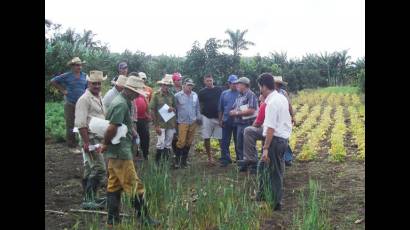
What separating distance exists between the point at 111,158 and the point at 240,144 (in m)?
4.23

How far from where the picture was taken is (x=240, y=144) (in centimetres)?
953

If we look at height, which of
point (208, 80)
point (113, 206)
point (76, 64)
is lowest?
point (113, 206)

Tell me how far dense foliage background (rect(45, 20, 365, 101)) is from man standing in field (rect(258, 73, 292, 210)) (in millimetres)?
8889

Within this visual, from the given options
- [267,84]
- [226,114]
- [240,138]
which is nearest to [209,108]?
[226,114]

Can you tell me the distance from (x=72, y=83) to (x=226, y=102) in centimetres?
285

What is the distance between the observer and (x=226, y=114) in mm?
9539

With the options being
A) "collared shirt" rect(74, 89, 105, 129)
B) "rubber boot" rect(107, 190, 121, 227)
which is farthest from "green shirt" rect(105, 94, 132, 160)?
"collared shirt" rect(74, 89, 105, 129)

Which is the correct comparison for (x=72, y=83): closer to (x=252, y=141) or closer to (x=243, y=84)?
(x=243, y=84)

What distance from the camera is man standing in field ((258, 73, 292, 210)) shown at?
252 inches

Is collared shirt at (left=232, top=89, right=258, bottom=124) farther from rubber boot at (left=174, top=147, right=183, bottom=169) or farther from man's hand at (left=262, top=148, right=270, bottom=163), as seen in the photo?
man's hand at (left=262, top=148, right=270, bottom=163)

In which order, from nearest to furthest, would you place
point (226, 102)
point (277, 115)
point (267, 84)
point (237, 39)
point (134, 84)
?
point (134, 84)
point (277, 115)
point (267, 84)
point (226, 102)
point (237, 39)

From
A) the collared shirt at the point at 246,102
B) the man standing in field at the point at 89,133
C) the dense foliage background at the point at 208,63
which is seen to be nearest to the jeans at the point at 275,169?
the man standing in field at the point at 89,133

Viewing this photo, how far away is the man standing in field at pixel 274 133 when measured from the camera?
639cm
